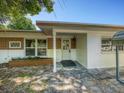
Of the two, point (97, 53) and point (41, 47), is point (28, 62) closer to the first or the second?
point (41, 47)

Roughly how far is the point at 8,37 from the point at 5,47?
3.25ft

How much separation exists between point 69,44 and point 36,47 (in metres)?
3.35

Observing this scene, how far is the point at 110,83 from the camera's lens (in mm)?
6617

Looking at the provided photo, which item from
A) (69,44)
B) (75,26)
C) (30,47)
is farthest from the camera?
(69,44)

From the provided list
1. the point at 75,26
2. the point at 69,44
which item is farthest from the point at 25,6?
the point at 69,44

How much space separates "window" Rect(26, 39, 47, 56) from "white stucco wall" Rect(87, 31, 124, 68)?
5.38 m

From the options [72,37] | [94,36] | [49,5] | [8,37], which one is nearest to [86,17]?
[72,37]

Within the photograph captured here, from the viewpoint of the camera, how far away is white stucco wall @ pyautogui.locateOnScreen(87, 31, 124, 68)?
1020 cm

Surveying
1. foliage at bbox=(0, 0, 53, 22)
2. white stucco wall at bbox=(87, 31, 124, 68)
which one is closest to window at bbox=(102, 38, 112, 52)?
white stucco wall at bbox=(87, 31, 124, 68)

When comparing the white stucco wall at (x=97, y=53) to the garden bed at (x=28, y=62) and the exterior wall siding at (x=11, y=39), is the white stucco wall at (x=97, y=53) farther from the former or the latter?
the exterior wall siding at (x=11, y=39)

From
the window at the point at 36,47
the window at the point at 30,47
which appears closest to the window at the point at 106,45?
the window at the point at 36,47

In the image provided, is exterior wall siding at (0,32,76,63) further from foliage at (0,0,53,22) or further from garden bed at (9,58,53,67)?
foliage at (0,0,53,22)

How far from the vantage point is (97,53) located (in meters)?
10.4

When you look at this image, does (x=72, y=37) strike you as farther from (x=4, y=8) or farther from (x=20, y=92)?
(x=20, y=92)
